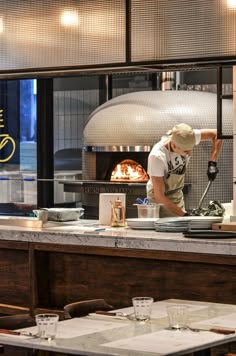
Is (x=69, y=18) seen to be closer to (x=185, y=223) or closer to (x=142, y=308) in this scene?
(x=185, y=223)

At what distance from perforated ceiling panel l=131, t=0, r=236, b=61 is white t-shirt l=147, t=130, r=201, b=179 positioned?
1343 millimetres

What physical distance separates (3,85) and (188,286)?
25.3 feet

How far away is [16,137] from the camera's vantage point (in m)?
13.1

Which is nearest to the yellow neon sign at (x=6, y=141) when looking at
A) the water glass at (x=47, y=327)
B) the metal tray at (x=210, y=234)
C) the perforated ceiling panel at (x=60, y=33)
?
the perforated ceiling panel at (x=60, y=33)

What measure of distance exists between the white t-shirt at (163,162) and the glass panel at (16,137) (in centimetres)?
478

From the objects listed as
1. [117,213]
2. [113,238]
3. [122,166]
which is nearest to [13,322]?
[113,238]

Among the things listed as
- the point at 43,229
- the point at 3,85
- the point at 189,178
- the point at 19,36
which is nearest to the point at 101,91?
the point at 3,85

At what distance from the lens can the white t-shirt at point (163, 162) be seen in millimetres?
7824

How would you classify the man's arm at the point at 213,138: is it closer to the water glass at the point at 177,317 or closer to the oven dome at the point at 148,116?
the oven dome at the point at 148,116

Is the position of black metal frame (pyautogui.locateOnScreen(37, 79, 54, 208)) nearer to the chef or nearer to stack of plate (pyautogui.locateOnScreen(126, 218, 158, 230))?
the chef

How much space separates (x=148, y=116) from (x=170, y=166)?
220 centimetres

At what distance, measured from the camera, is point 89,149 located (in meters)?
10.6

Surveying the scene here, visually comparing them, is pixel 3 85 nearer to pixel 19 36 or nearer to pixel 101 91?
pixel 101 91

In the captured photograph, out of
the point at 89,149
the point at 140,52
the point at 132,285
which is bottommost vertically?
the point at 132,285
